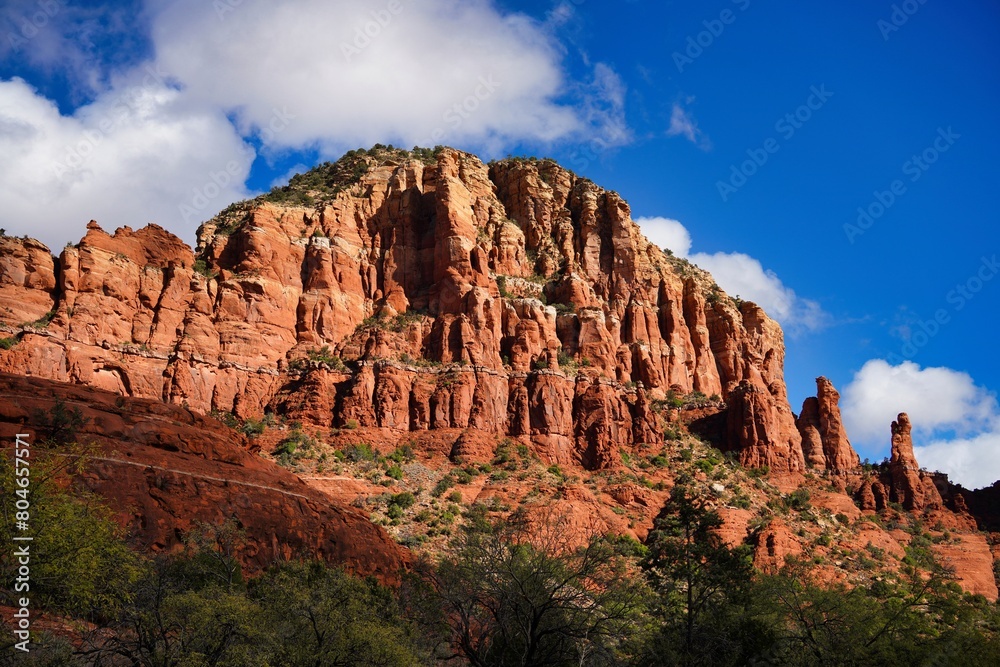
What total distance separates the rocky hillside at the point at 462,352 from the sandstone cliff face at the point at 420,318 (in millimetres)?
209

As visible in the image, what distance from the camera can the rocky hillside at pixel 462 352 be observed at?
63.3 meters

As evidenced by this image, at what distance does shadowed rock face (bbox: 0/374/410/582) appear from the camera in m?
37.4

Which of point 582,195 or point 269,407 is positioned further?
point 582,195

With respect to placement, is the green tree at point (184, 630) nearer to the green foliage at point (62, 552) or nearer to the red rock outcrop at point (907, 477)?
the green foliage at point (62, 552)

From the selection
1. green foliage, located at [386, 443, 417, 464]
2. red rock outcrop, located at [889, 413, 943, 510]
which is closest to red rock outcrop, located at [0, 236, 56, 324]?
green foliage, located at [386, 443, 417, 464]

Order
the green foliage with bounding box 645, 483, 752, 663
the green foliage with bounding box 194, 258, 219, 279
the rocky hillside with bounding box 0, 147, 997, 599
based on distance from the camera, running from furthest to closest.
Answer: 1. the green foliage with bounding box 194, 258, 219, 279
2. the rocky hillside with bounding box 0, 147, 997, 599
3. the green foliage with bounding box 645, 483, 752, 663

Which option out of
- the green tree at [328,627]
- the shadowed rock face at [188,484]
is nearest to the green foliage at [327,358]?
the shadowed rock face at [188,484]

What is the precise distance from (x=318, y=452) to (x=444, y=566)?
25.6m

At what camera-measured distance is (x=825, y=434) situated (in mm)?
83062

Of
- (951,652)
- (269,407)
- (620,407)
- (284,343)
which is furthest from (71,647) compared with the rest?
(620,407)

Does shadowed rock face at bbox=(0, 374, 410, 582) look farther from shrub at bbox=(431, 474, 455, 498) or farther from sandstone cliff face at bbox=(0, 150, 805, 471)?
sandstone cliff face at bbox=(0, 150, 805, 471)

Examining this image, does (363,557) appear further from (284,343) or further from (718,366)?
(718,366)

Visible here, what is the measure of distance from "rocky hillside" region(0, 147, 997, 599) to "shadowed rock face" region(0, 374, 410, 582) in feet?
34.0

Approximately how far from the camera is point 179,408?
4822cm
